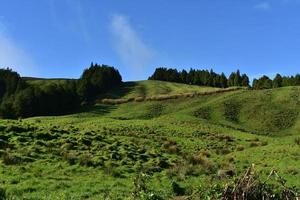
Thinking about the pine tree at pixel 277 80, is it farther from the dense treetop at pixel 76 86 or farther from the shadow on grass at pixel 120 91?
the shadow on grass at pixel 120 91

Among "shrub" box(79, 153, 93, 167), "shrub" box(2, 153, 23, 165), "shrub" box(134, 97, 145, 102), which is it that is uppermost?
"shrub" box(134, 97, 145, 102)

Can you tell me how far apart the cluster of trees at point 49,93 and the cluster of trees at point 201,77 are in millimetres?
32101

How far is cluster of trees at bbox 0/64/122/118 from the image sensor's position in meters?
96.4

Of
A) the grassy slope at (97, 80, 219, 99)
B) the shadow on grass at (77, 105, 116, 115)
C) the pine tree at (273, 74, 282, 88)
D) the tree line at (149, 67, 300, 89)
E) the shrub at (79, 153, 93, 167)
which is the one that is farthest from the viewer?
the tree line at (149, 67, 300, 89)

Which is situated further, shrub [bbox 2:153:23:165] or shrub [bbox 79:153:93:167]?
shrub [bbox 79:153:93:167]

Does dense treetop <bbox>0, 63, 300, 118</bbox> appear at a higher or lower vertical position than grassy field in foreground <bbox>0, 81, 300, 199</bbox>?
higher

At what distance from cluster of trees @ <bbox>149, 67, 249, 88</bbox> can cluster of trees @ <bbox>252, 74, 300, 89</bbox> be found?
56.8ft

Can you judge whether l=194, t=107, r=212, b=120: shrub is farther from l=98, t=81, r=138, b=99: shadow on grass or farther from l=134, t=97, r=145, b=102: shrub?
l=98, t=81, r=138, b=99: shadow on grass

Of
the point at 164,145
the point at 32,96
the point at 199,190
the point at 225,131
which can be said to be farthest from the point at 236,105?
the point at 199,190

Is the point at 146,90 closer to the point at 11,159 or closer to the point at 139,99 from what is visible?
the point at 139,99

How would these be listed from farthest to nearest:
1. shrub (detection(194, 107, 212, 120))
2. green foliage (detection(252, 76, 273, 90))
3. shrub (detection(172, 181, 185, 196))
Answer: green foliage (detection(252, 76, 273, 90)), shrub (detection(194, 107, 212, 120)), shrub (detection(172, 181, 185, 196))

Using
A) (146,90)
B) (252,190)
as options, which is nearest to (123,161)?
(252,190)

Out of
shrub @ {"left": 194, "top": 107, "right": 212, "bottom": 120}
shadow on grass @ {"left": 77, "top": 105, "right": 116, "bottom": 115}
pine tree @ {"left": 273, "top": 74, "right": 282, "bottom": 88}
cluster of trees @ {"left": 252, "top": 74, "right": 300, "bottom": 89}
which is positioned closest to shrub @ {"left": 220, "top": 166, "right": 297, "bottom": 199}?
shrub @ {"left": 194, "top": 107, "right": 212, "bottom": 120}

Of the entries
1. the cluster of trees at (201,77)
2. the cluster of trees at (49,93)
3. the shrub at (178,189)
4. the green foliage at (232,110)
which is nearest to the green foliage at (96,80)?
the cluster of trees at (49,93)
